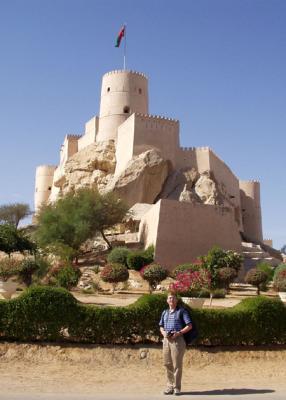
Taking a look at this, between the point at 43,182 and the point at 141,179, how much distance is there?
53.6 ft

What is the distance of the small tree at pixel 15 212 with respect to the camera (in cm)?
4047

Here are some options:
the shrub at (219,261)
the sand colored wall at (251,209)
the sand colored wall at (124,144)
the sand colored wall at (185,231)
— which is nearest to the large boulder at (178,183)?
the sand colored wall at (124,144)

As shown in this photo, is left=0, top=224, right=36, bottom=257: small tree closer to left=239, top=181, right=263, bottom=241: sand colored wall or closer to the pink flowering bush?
the pink flowering bush

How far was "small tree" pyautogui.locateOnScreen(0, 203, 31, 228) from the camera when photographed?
133 ft

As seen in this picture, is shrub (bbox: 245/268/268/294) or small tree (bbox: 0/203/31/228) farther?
small tree (bbox: 0/203/31/228)

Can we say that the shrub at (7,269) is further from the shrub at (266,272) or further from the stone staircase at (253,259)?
the stone staircase at (253,259)

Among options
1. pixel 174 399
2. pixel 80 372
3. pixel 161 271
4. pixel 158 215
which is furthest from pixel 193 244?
pixel 174 399

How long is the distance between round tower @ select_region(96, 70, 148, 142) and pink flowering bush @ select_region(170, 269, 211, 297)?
2240 centimetres

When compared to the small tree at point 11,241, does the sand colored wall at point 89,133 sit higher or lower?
higher

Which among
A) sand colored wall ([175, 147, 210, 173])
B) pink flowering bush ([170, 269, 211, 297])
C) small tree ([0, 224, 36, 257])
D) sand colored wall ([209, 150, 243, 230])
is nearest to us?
pink flowering bush ([170, 269, 211, 297])

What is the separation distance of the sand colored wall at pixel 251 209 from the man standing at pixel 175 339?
34749mm

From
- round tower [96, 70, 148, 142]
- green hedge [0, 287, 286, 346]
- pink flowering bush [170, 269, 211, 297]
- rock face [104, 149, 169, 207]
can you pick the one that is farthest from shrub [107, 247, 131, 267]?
round tower [96, 70, 148, 142]

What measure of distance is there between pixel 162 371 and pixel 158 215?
52.9 ft

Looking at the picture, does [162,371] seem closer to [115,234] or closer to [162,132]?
[115,234]
